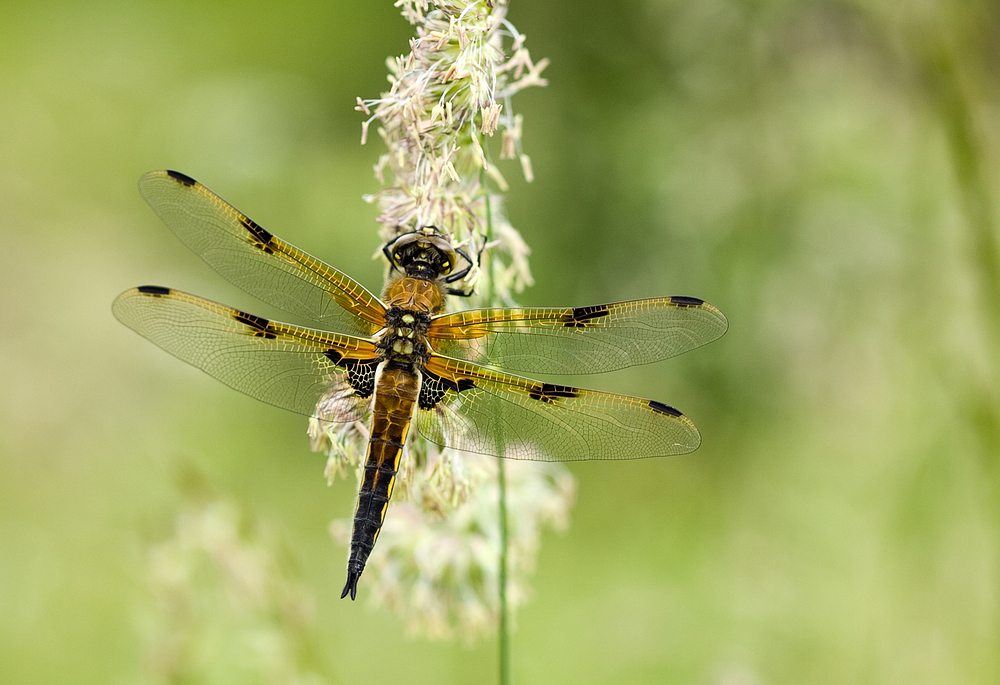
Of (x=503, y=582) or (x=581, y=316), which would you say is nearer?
(x=503, y=582)

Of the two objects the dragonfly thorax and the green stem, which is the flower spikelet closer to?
the green stem

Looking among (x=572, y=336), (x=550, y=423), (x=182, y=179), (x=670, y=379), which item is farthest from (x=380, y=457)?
(x=670, y=379)

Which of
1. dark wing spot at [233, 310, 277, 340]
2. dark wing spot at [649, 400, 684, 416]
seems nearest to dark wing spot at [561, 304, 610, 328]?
dark wing spot at [649, 400, 684, 416]

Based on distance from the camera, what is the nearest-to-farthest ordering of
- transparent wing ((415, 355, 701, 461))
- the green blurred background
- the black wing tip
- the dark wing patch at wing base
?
1. the black wing tip
2. transparent wing ((415, 355, 701, 461))
3. the dark wing patch at wing base
4. the green blurred background

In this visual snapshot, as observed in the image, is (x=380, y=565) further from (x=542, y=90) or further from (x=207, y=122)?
(x=542, y=90)

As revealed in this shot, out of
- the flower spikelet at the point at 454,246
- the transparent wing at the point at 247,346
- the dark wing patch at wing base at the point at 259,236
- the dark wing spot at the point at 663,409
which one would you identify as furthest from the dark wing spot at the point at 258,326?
the dark wing spot at the point at 663,409

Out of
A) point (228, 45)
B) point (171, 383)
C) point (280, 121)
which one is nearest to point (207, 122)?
point (280, 121)

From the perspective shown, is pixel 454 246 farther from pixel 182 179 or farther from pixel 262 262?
pixel 182 179

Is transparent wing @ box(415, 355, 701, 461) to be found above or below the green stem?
above
